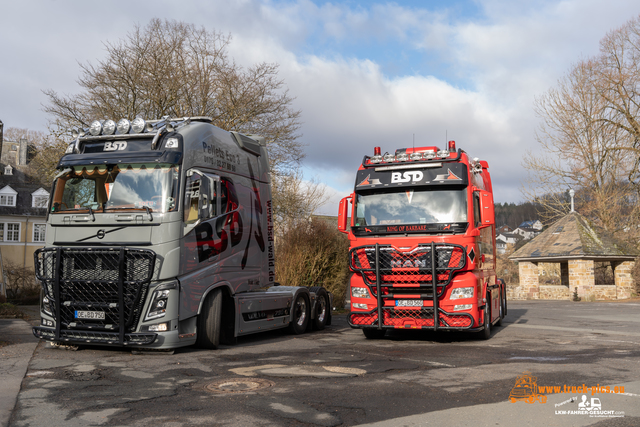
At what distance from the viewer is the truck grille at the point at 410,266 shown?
405 inches

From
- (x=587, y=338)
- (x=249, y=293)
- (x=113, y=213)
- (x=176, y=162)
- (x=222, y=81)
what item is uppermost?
(x=222, y=81)

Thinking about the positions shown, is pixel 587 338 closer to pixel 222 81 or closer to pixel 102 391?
pixel 102 391

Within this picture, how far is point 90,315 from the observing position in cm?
887

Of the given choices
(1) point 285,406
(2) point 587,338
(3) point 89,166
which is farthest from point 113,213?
(2) point 587,338

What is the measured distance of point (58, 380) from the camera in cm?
679

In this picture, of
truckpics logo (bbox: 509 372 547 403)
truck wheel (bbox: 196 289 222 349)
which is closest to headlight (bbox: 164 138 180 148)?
truck wheel (bbox: 196 289 222 349)

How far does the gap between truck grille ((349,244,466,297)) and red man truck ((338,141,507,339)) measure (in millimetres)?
18

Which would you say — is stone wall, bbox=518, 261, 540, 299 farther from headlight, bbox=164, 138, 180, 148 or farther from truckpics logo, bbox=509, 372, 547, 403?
headlight, bbox=164, 138, 180, 148

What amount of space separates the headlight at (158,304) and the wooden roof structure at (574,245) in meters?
31.2

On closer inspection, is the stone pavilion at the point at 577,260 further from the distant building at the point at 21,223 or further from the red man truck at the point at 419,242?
the distant building at the point at 21,223

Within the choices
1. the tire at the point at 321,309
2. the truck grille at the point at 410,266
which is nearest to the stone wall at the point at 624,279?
the tire at the point at 321,309

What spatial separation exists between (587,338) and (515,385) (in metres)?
6.33

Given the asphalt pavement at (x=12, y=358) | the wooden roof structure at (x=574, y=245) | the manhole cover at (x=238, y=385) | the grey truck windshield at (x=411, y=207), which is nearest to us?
the asphalt pavement at (x=12, y=358)

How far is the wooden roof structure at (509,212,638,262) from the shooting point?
34531mm
